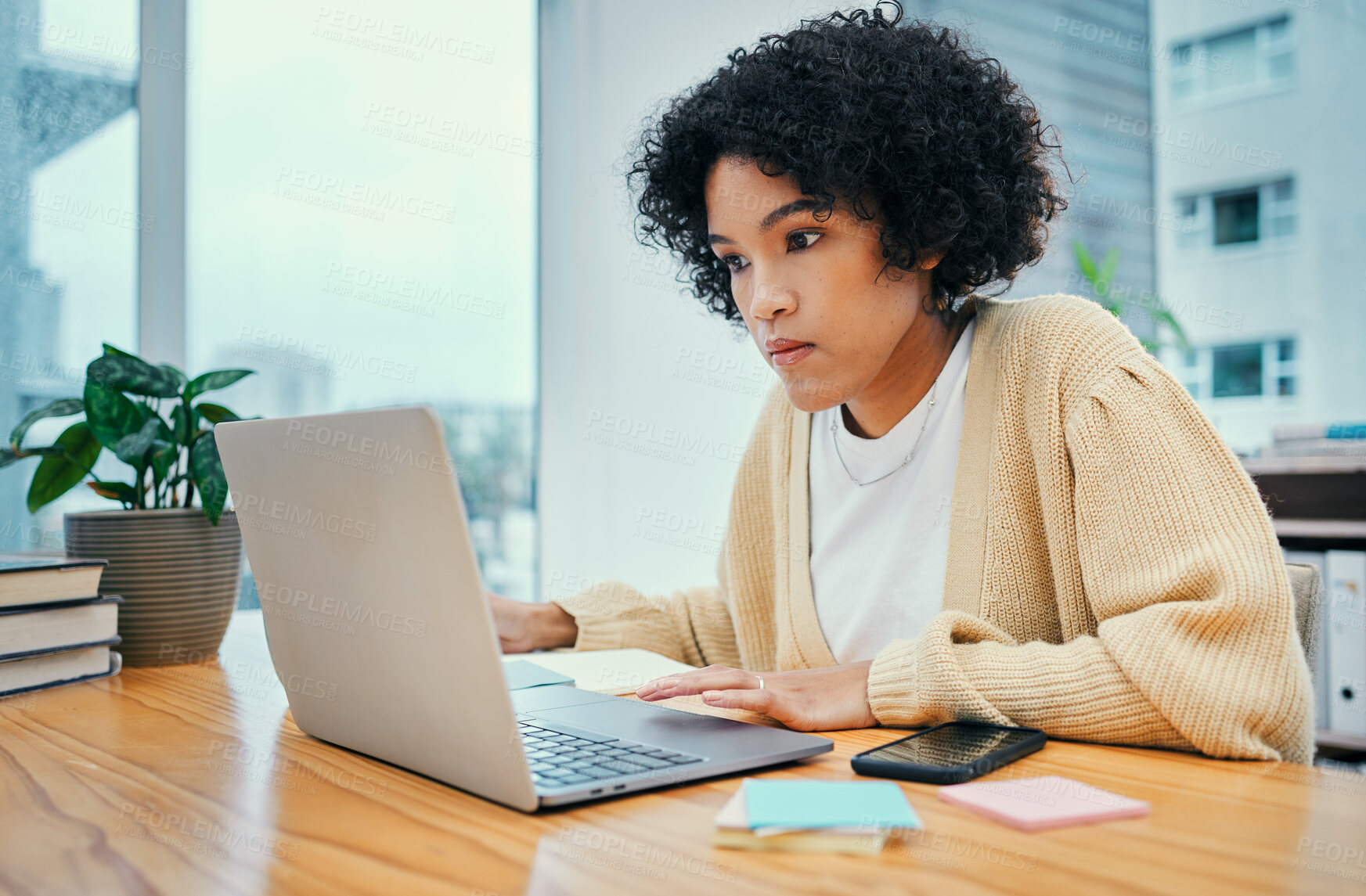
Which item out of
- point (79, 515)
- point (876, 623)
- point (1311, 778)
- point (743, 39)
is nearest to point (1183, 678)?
point (1311, 778)

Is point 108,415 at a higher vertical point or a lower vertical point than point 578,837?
higher

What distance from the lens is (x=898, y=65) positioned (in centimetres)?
112

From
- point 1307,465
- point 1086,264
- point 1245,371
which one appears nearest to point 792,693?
point 1307,465

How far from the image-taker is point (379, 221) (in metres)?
2.25

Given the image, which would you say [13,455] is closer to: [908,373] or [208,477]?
[208,477]

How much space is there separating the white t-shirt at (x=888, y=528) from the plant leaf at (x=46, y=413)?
970mm

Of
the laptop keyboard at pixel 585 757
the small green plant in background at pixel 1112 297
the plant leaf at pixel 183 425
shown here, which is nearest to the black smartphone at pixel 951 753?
the laptop keyboard at pixel 585 757

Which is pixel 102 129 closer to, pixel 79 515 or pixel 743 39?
pixel 79 515

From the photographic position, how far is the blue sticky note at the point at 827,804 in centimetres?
53

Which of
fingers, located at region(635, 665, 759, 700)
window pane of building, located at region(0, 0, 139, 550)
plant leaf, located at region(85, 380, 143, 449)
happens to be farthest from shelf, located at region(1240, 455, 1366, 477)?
window pane of building, located at region(0, 0, 139, 550)

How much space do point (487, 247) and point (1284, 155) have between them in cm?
218

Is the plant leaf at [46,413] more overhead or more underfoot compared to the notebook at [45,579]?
more overhead

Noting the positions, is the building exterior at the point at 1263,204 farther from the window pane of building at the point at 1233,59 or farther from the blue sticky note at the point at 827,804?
the blue sticky note at the point at 827,804

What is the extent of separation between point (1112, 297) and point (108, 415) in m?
2.52
